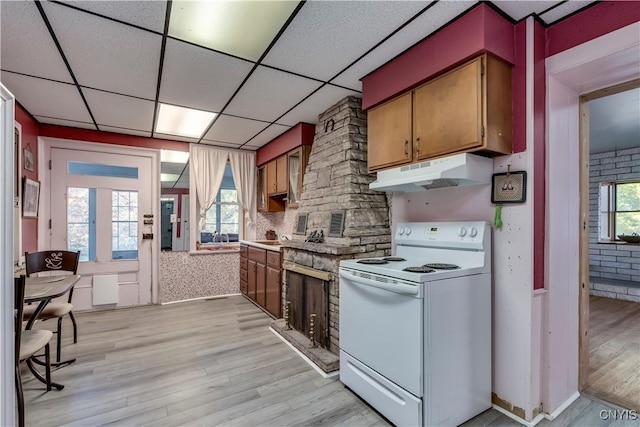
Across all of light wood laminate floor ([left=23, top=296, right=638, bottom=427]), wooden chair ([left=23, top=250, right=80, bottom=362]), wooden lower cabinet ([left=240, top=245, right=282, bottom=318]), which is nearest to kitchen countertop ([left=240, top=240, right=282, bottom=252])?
wooden lower cabinet ([left=240, top=245, right=282, bottom=318])

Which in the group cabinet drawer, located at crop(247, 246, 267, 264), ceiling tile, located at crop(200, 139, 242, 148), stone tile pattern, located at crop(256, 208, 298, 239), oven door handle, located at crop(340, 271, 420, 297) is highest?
ceiling tile, located at crop(200, 139, 242, 148)

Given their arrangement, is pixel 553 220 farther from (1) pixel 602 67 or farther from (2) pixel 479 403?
(2) pixel 479 403

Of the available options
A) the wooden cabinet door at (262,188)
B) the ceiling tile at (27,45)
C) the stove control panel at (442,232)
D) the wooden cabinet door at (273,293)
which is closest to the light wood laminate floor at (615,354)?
the stove control panel at (442,232)

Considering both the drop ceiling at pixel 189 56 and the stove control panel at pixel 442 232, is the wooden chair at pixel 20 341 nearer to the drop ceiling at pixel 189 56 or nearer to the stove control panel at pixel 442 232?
the drop ceiling at pixel 189 56

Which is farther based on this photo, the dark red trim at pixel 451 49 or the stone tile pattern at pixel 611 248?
the stone tile pattern at pixel 611 248

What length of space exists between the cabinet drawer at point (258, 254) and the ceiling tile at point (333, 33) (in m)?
2.29

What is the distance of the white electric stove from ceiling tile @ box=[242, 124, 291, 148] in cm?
236

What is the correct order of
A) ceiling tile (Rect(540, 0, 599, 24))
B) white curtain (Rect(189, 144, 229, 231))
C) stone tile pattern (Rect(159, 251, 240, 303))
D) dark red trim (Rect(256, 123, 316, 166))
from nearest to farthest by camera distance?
ceiling tile (Rect(540, 0, 599, 24))
dark red trim (Rect(256, 123, 316, 166))
stone tile pattern (Rect(159, 251, 240, 303))
white curtain (Rect(189, 144, 229, 231))

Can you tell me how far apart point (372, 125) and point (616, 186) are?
5141 millimetres

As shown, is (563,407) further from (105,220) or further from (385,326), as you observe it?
(105,220)

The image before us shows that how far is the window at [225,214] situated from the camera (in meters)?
4.93

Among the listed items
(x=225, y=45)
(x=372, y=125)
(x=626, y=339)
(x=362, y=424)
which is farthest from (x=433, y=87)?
(x=626, y=339)

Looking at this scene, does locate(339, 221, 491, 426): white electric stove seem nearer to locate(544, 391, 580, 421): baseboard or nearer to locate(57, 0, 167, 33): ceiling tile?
locate(544, 391, 580, 421): baseboard

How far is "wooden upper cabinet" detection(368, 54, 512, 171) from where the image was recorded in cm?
171
